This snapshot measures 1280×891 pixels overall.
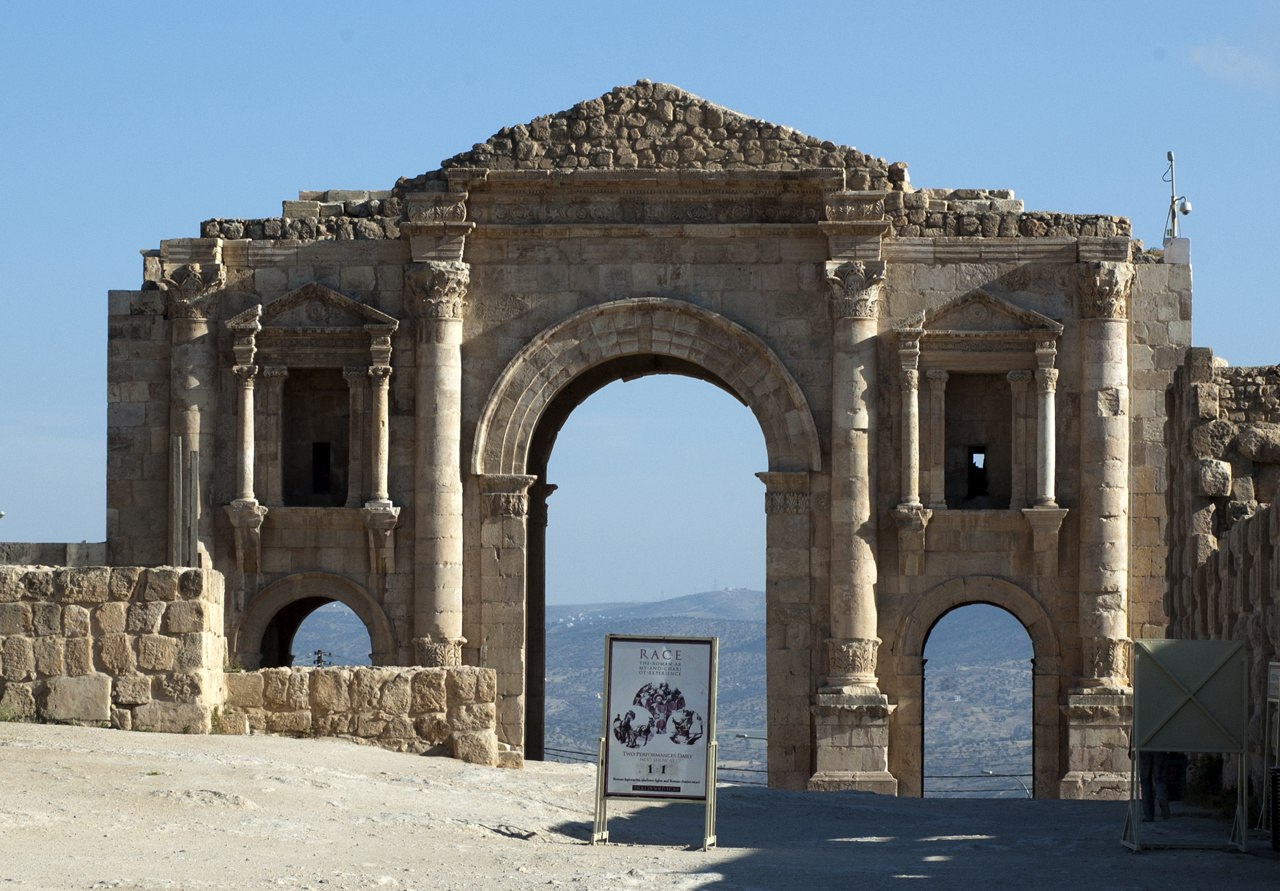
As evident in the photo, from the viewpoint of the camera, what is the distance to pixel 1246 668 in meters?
15.3

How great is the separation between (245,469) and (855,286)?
8.51 metres

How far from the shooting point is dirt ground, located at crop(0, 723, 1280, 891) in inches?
502

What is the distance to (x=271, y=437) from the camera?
27094 millimetres

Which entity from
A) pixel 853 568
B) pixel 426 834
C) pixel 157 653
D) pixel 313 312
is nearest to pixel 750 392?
pixel 853 568

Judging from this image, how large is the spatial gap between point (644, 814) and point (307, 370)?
38.7 feet

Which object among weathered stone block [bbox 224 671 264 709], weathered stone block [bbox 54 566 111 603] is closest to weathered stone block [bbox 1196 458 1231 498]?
weathered stone block [bbox 224 671 264 709]

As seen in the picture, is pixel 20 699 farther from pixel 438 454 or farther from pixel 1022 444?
pixel 1022 444

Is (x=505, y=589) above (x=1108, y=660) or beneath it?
above

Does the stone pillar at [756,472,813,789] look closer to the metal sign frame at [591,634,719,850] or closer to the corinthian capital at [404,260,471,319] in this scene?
the corinthian capital at [404,260,471,319]

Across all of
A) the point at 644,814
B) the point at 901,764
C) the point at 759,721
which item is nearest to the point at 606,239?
the point at 901,764

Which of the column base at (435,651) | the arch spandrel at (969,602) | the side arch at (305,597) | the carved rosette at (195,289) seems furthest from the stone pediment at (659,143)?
the column base at (435,651)

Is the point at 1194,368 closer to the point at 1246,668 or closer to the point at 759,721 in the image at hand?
the point at 1246,668

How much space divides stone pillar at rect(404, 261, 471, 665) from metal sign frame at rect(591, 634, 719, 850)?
1096 cm

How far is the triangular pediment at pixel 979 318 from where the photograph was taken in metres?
26.3
